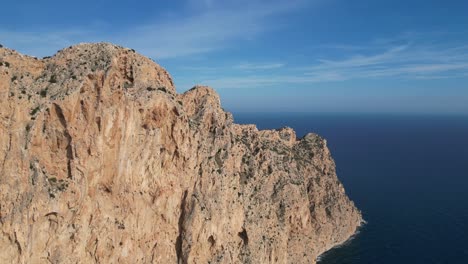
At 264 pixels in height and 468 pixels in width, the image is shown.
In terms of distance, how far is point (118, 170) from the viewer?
5119cm

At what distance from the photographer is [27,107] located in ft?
147

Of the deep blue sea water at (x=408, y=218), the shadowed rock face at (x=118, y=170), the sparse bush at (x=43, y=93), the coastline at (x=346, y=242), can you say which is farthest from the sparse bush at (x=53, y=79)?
the deep blue sea water at (x=408, y=218)

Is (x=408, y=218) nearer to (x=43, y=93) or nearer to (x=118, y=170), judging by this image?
(x=118, y=170)

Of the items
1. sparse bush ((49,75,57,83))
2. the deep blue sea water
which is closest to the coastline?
the deep blue sea water

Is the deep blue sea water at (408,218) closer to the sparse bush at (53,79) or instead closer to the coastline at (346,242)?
the coastline at (346,242)

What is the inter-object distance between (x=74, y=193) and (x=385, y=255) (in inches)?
3135

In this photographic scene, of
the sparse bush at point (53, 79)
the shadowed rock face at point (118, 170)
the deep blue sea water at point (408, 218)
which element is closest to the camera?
the shadowed rock face at point (118, 170)

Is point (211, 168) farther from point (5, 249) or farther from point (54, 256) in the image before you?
point (5, 249)

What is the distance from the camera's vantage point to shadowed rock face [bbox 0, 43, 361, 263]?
143 ft

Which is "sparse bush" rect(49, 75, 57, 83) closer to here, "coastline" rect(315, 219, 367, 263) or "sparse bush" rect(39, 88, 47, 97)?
"sparse bush" rect(39, 88, 47, 97)

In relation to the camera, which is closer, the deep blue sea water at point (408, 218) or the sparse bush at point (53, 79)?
the sparse bush at point (53, 79)

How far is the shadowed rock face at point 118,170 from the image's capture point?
43438 mm

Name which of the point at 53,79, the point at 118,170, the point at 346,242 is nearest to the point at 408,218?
the point at 346,242

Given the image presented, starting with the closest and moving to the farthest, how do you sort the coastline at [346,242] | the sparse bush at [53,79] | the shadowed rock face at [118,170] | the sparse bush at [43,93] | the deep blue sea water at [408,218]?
the shadowed rock face at [118,170]
the sparse bush at [43,93]
the sparse bush at [53,79]
the deep blue sea water at [408,218]
the coastline at [346,242]
